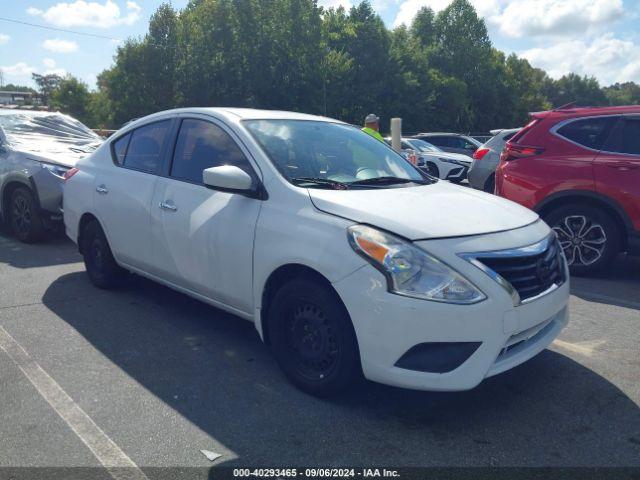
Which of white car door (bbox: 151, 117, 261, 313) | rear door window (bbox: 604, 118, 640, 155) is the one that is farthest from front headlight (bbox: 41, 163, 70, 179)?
rear door window (bbox: 604, 118, 640, 155)

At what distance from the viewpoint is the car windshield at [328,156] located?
3.88 m

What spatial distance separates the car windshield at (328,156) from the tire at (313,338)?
0.75m

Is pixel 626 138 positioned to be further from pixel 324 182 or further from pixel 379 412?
pixel 379 412

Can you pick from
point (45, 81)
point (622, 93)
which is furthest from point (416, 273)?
point (622, 93)

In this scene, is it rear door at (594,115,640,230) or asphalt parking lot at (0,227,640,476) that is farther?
rear door at (594,115,640,230)

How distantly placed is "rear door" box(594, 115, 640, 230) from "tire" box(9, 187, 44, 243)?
6.52 metres

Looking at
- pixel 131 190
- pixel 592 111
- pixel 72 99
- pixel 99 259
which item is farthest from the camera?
pixel 72 99

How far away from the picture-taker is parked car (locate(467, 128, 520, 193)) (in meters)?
10.2

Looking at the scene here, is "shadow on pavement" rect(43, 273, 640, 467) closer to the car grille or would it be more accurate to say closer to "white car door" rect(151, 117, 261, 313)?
"white car door" rect(151, 117, 261, 313)

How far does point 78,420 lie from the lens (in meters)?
3.23

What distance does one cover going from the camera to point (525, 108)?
73.4m

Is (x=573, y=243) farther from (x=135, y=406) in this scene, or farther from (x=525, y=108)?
(x=525, y=108)

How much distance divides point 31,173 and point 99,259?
9.02 ft

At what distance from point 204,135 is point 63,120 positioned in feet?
20.3
